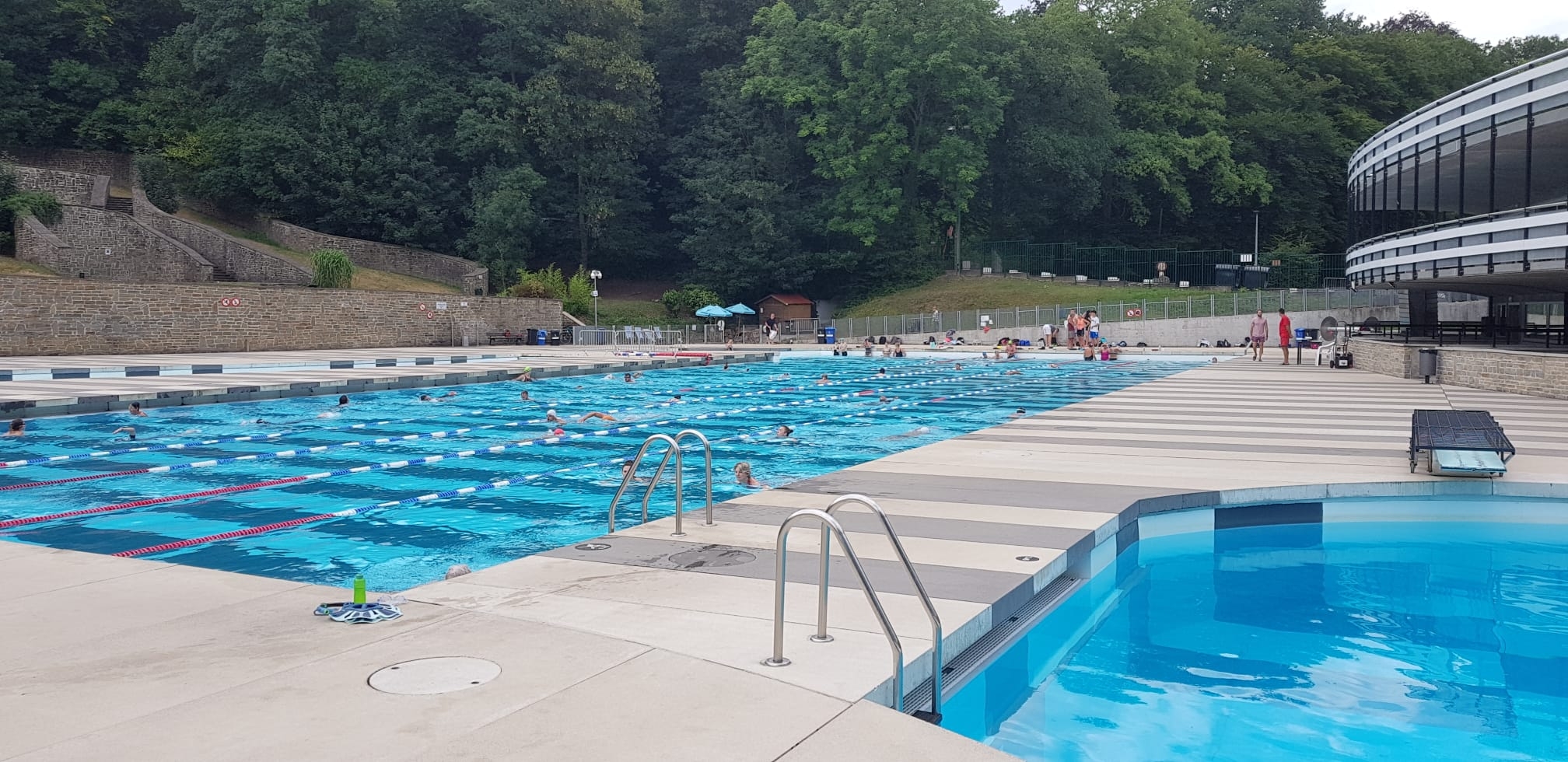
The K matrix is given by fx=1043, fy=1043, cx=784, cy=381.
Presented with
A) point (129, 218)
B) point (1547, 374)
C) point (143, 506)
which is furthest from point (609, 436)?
point (129, 218)

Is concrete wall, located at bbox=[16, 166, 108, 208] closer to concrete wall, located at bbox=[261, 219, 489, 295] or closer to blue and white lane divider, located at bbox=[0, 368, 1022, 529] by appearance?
concrete wall, located at bbox=[261, 219, 489, 295]

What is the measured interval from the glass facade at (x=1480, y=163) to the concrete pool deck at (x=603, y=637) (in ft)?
47.3

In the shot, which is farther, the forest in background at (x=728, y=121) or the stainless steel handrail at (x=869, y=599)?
the forest in background at (x=728, y=121)

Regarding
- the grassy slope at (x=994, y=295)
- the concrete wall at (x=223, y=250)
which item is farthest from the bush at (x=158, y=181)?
the grassy slope at (x=994, y=295)

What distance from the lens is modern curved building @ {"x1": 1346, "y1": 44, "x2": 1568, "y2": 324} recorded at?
20453mm

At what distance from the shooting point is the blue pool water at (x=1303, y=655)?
17.8 feet

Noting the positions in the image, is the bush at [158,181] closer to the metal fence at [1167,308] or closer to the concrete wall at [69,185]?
the concrete wall at [69,185]

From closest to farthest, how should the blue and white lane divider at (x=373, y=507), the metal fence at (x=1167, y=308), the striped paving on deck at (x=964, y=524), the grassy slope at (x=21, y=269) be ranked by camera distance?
the striped paving on deck at (x=964, y=524)
the blue and white lane divider at (x=373, y=507)
the grassy slope at (x=21, y=269)
the metal fence at (x=1167, y=308)

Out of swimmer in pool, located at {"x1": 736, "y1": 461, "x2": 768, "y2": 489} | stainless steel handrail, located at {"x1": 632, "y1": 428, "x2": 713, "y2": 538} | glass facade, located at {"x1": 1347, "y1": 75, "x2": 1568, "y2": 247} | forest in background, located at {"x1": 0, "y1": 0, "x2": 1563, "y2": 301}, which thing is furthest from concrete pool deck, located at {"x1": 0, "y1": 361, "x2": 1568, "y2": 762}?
forest in background, located at {"x1": 0, "y1": 0, "x2": 1563, "y2": 301}

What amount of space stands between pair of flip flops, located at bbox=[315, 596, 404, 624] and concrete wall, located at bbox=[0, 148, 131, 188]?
210ft

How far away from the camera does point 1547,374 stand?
1858 cm

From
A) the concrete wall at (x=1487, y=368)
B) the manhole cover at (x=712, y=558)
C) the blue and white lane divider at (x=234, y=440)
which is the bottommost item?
the manhole cover at (x=712, y=558)

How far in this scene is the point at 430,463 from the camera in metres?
13.4

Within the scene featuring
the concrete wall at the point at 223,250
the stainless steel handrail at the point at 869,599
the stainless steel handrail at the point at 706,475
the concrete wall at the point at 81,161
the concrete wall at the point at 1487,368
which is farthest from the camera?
the concrete wall at the point at 81,161
